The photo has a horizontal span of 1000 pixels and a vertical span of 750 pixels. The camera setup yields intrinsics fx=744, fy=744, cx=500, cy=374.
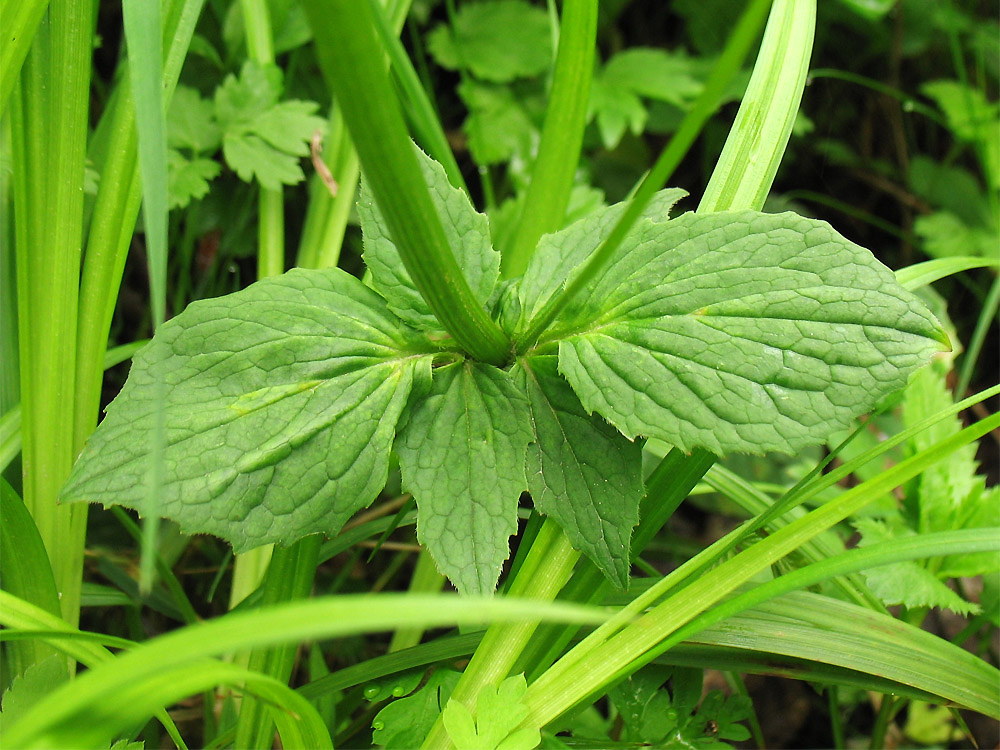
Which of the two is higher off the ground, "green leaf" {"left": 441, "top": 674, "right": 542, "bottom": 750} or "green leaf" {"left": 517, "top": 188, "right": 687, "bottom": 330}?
"green leaf" {"left": 517, "top": 188, "right": 687, "bottom": 330}

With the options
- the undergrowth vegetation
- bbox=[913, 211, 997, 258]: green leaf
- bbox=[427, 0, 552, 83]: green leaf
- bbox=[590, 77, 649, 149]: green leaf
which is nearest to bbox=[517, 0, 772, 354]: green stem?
the undergrowth vegetation

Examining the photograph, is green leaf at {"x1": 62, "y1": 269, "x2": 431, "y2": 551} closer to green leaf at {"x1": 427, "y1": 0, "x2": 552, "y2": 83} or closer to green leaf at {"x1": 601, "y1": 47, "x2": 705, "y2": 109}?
green leaf at {"x1": 427, "y1": 0, "x2": 552, "y2": 83}

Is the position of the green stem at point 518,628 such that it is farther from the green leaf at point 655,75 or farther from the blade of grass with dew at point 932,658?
the green leaf at point 655,75

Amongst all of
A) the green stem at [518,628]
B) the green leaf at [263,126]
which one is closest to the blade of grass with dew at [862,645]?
the green stem at [518,628]

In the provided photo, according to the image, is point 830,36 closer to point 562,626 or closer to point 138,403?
point 562,626

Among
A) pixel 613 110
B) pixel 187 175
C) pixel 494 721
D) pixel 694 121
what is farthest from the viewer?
pixel 613 110

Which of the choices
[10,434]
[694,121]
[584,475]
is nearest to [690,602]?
[584,475]

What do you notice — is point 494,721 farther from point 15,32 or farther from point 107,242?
point 15,32
